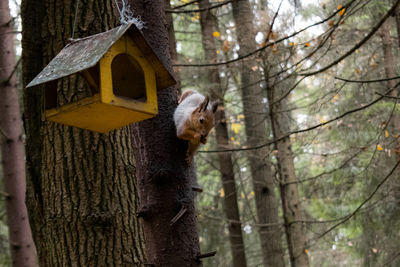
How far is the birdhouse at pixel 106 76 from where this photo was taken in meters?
1.98

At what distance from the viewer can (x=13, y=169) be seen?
228 inches

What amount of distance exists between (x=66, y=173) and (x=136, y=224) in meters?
0.60

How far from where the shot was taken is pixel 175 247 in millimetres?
2213

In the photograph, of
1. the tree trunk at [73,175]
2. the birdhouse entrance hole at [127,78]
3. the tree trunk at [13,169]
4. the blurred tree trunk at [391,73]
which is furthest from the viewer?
the blurred tree trunk at [391,73]

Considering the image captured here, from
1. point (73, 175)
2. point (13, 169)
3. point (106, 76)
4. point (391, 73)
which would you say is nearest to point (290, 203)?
point (391, 73)

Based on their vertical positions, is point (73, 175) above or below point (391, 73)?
below

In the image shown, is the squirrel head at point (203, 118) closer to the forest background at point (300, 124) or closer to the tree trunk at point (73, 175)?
the tree trunk at point (73, 175)

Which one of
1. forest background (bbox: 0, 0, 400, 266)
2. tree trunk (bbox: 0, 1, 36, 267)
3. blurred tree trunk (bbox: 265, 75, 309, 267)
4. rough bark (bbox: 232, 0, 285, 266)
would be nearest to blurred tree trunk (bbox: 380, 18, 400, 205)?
forest background (bbox: 0, 0, 400, 266)

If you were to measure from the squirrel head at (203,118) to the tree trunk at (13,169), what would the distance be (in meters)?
3.52

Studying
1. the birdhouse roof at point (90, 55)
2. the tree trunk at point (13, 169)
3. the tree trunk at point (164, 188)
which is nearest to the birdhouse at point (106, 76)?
the birdhouse roof at point (90, 55)

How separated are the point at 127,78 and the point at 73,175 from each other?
0.95 metres

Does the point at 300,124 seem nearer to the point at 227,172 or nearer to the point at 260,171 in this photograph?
the point at 260,171

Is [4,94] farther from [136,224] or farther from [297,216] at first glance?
[297,216]

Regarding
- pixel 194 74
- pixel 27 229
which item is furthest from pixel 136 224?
pixel 194 74
